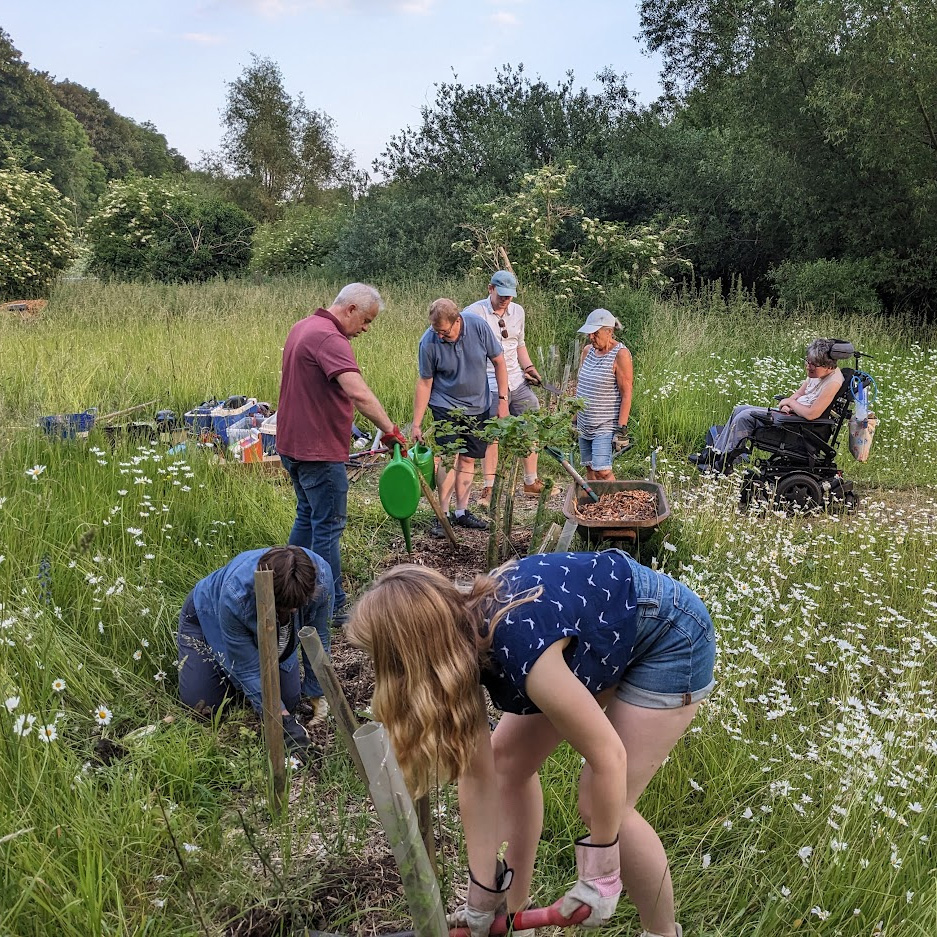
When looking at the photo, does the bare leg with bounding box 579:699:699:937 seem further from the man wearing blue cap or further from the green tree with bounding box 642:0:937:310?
the green tree with bounding box 642:0:937:310

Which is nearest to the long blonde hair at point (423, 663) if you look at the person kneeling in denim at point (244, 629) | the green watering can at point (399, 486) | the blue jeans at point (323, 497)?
the person kneeling in denim at point (244, 629)

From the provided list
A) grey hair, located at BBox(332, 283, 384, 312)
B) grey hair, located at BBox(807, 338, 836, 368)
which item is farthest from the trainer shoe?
grey hair, located at BBox(807, 338, 836, 368)

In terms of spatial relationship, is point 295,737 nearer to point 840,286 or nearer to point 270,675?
point 270,675

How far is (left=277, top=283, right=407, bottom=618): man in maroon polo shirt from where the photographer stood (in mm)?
4152

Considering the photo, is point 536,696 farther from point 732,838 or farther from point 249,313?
point 249,313

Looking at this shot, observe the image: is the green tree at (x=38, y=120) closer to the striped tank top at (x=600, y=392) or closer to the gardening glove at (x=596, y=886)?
the striped tank top at (x=600, y=392)

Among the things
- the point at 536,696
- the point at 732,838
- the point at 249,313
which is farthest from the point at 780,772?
the point at 249,313

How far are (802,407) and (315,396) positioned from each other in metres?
4.00

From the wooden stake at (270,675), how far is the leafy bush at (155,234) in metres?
18.3

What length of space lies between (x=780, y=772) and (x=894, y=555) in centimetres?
239

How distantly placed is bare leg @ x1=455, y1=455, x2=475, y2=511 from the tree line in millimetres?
6711

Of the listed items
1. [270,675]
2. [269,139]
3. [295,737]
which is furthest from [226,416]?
[269,139]

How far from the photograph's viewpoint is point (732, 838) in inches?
104

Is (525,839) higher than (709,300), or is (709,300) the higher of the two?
(709,300)
